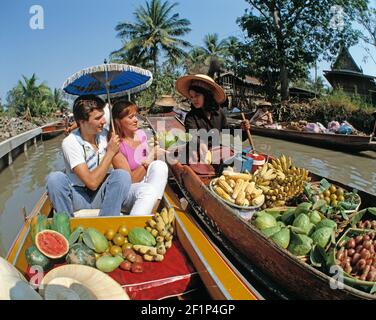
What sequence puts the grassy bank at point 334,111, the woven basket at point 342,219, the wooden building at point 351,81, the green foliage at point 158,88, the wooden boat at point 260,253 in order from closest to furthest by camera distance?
the wooden boat at point 260,253 < the woven basket at point 342,219 < the grassy bank at point 334,111 < the wooden building at point 351,81 < the green foliage at point 158,88

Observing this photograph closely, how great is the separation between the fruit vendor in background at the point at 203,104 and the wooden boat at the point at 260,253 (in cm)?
95

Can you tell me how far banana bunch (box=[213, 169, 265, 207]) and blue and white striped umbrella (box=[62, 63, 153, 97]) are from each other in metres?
1.65

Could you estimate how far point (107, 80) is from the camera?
3717 mm

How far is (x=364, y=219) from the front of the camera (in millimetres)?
2832

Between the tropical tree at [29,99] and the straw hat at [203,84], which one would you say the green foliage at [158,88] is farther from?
the straw hat at [203,84]

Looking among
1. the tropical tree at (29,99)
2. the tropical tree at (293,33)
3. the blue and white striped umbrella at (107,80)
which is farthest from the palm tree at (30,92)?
the blue and white striped umbrella at (107,80)

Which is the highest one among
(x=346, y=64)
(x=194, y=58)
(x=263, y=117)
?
(x=194, y=58)

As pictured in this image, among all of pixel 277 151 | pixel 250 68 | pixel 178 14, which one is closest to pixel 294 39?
pixel 250 68

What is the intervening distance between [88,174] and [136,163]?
772 millimetres

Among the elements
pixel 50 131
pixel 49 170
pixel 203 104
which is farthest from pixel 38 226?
pixel 50 131

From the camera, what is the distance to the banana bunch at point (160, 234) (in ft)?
8.00

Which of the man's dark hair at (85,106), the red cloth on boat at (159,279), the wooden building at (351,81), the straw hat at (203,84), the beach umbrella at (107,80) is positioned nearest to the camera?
the red cloth on boat at (159,279)

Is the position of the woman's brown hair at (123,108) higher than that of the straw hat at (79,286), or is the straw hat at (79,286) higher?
the woman's brown hair at (123,108)

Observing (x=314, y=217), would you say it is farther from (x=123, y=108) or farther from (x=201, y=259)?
(x=123, y=108)
